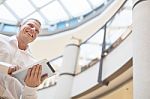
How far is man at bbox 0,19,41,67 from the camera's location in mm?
Result: 2711

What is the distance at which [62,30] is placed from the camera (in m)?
15.5

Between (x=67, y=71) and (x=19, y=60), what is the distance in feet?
21.0

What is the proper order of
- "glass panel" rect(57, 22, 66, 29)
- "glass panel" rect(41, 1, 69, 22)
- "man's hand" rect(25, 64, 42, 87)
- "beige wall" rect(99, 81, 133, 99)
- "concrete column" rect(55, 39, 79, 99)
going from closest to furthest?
"man's hand" rect(25, 64, 42, 87)
"beige wall" rect(99, 81, 133, 99)
"concrete column" rect(55, 39, 79, 99)
"glass panel" rect(57, 22, 66, 29)
"glass panel" rect(41, 1, 69, 22)

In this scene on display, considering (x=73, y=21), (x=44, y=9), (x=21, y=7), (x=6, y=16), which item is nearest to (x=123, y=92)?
(x=73, y=21)

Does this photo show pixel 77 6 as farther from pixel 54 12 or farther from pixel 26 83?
pixel 26 83

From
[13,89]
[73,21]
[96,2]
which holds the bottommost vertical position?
[13,89]

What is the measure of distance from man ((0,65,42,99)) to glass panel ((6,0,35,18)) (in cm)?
1463

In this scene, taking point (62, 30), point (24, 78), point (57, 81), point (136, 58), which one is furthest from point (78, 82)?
point (62, 30)

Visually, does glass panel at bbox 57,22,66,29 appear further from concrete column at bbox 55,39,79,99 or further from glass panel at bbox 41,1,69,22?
concrete column at bbox 55,39,79,99

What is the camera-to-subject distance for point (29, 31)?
295cm

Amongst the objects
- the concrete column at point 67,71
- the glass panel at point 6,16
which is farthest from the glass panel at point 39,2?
the concrete column at point 67,71

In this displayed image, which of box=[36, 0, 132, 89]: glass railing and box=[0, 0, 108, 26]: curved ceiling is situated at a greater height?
box=[0, 0, 108, 26]: curved ceiling

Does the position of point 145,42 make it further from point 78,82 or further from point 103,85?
point 78,82

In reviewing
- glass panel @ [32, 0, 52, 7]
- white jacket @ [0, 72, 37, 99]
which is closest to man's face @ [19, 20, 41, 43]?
white jacket @ [0, 72, 37, 99]
